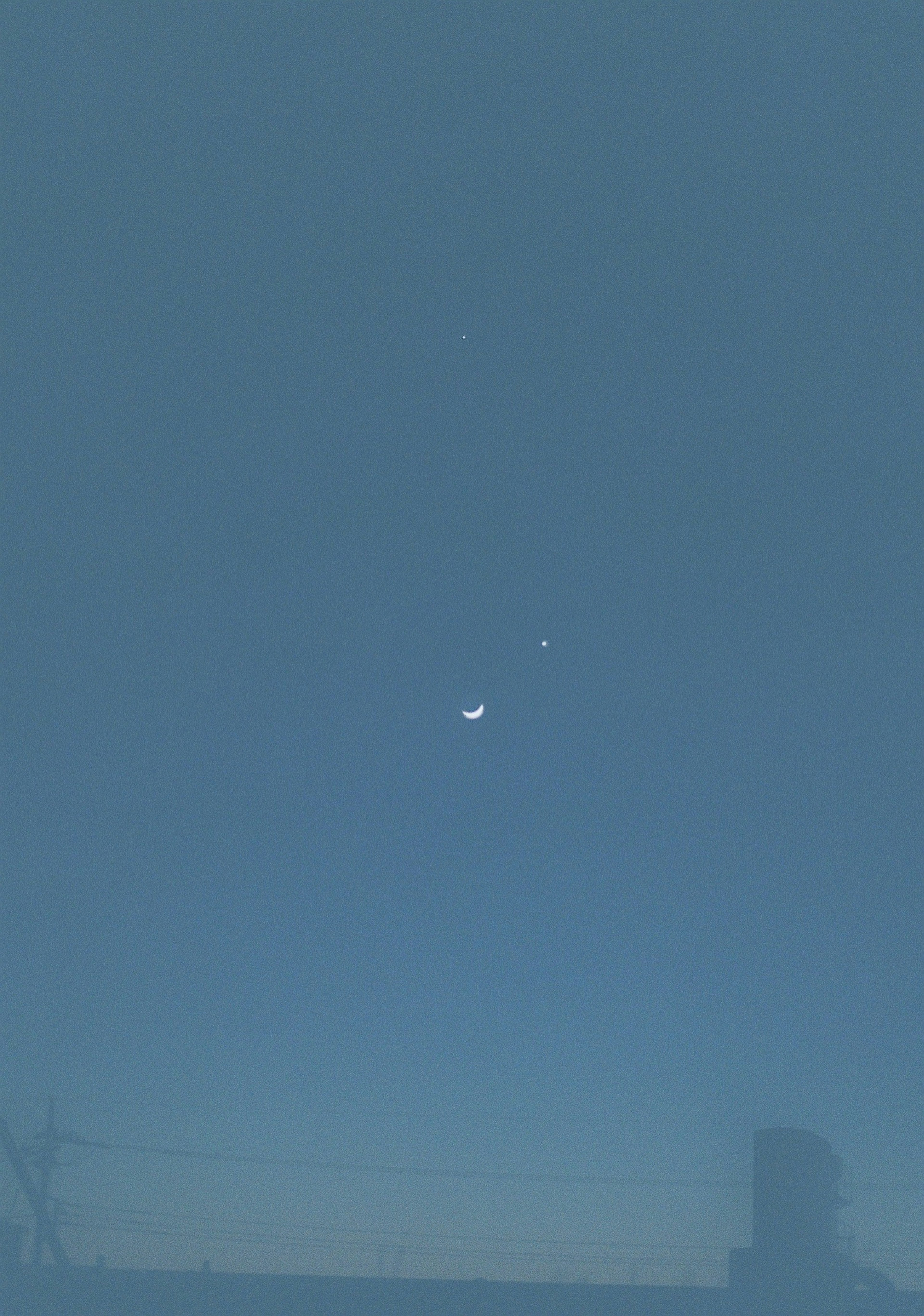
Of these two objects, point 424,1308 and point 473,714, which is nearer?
point 424,1308

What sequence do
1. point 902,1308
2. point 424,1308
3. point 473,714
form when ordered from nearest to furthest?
1. point 902,1308
2. point 424,1308
3. point 473,714

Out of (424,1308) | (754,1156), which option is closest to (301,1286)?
(424,1308)

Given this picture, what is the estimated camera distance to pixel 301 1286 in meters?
1.83

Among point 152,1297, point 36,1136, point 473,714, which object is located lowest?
point 152,1297

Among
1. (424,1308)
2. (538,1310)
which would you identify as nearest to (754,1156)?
(538,1310)

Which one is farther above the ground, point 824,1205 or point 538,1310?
point 824,1205

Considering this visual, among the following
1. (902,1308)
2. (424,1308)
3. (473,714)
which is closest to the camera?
(902,1308)

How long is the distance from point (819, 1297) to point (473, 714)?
1.03 meters

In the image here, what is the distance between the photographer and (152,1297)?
1813mm

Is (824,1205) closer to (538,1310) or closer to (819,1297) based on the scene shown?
(819,1297)

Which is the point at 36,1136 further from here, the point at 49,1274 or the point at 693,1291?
the point at 693,1291

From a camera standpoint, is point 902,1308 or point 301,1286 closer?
point 902,1308

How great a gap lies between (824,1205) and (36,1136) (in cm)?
125

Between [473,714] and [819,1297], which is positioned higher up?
[473,714]
